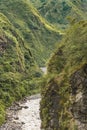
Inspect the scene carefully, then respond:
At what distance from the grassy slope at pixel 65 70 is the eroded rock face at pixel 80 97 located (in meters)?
1.20

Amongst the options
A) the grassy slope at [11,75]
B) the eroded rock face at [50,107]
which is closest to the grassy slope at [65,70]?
the eroded rock face at [50,107]

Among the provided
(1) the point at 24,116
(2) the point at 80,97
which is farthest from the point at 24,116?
(2) the point at 80,97

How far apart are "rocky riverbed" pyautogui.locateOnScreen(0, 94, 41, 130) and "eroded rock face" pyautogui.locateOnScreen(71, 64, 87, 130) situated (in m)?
43.0

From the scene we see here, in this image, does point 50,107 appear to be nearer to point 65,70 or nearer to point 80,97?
point 65,70

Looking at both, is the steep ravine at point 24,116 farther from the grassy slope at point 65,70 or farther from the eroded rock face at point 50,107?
A: the grassy slope at point 65,70

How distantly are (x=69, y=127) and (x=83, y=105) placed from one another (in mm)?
4960

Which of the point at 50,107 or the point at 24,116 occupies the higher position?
the point at 24,116

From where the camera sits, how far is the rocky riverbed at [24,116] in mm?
121125

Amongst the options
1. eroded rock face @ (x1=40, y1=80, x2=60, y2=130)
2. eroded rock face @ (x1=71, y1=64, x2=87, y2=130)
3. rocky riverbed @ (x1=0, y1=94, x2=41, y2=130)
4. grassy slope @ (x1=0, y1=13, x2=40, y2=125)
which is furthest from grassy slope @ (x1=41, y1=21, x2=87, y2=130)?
grassy slope @ (x1=0, y1=13, x2=40, y2=125)

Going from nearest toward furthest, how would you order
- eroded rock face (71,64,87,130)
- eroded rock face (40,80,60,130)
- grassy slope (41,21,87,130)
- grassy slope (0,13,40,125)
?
eroded rock face (71,64,87,130) → grassy slope (41,21,87,130) → eroded rock face (40,80,60,130) → grassy slope (0,13,40,125)

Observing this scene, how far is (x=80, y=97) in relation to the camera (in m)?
74.1

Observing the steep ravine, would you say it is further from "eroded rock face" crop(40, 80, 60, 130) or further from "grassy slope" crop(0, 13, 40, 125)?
"eroded rock face" crop(40, 80, 60, 130)

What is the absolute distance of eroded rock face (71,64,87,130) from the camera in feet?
237

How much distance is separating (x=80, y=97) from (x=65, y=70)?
12.7 metres
